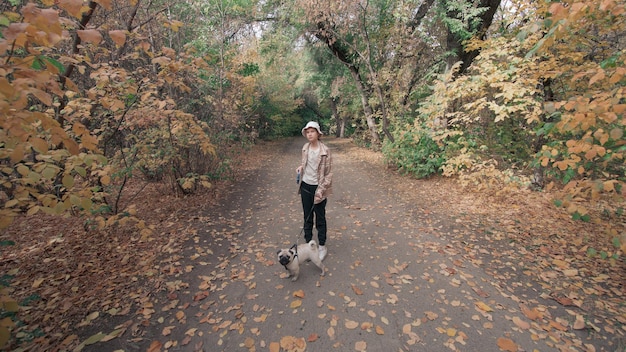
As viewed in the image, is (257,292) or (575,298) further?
(257,292)

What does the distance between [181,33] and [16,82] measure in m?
7.51

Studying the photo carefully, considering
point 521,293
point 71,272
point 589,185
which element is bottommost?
point 521,293

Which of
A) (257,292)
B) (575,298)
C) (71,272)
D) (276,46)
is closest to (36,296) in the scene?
(71,272)

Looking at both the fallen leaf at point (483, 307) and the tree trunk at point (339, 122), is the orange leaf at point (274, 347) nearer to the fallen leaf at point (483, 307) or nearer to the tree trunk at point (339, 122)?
the fallen leaf at point (483, 307)

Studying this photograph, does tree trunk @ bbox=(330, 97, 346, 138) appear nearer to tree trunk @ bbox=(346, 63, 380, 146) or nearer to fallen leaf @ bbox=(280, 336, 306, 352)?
tree trunk @ bbox=(346, 63, 380, 146)

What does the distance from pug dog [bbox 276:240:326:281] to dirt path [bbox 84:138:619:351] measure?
20 cm

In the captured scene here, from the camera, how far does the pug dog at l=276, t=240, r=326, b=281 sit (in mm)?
3481

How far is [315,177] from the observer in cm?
418

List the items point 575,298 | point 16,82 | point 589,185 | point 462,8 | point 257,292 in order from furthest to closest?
point 462,8 < point 257,292 < point 575,298 < point 589,185 < point 16,82

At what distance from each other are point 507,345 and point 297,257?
99.2 inches

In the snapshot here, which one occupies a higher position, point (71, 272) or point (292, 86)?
point (292, 86)

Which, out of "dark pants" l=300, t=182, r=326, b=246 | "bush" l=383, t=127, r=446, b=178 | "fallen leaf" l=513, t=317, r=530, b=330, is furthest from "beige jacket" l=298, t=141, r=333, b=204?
"bush" l=383, t=127, r=446, b=178

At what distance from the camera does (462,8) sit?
24.8 feet

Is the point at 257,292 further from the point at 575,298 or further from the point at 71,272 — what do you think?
the point at 575,298
